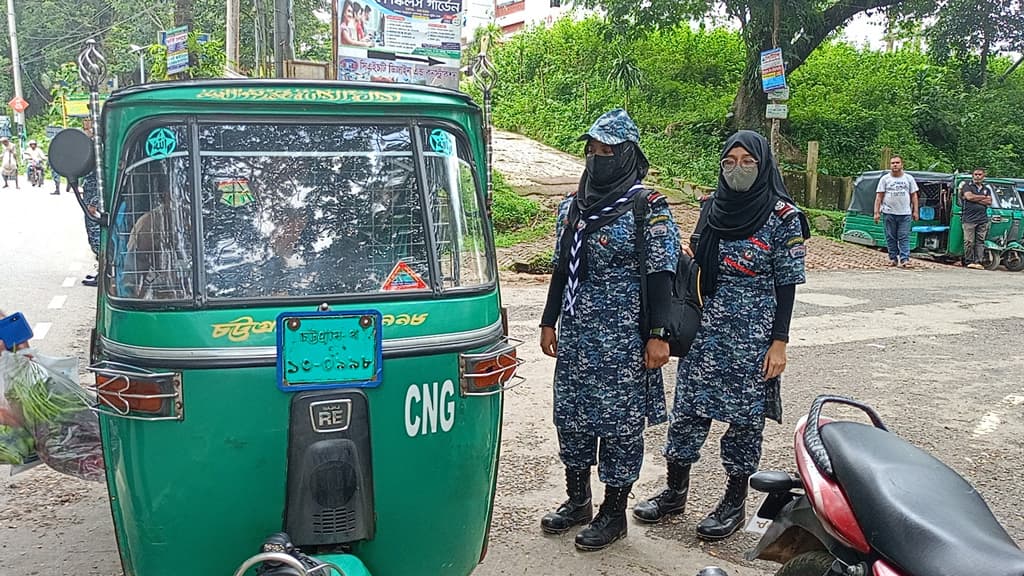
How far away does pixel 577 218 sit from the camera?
4023 mm

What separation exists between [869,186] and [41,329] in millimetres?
13235

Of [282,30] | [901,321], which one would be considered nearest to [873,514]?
[901,321]

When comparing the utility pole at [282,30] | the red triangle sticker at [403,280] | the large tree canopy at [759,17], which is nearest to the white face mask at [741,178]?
the red triangle sticker at [403,280]

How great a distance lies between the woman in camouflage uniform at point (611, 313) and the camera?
3.86 meters

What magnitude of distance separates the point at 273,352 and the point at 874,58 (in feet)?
86.8

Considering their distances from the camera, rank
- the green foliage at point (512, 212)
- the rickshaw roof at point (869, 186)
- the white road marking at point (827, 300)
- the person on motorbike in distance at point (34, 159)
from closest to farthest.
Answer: the white road marking at point (827, 300) < the green foliage at point (512, 212) < the rickshaw roof at point (869, 186) < the person on motorbike in distance at point (34, 159)

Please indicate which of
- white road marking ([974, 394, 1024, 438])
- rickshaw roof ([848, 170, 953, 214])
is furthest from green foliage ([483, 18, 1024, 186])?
white road marking ([974, 394, 1024, 438])

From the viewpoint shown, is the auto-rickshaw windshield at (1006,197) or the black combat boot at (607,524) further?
the auto-rickshaw windshield at (1006,197)

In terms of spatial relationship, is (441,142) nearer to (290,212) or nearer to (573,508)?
(290,212)

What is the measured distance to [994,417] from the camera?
20.3 feet

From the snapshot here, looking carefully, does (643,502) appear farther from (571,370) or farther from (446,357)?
(446,357)

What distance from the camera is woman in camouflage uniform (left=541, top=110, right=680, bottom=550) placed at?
3.86 m

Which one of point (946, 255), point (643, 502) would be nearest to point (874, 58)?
point (946, 255)

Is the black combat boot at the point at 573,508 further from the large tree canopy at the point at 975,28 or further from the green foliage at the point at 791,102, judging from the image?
the large tree canopy at the point at 975,28
